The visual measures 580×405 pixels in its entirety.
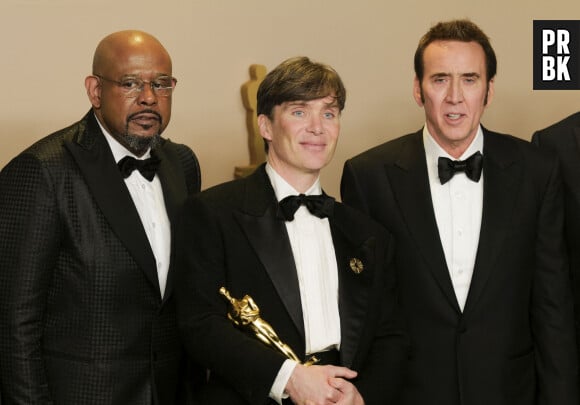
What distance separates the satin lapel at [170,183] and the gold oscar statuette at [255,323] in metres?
0.30

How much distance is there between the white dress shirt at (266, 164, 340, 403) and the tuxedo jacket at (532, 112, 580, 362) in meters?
0.91

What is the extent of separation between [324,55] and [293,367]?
7.96 ft

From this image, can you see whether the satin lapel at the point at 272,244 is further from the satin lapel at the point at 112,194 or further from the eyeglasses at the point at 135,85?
the eyeglasses at the point at 135,85

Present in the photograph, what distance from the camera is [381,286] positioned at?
115 inches

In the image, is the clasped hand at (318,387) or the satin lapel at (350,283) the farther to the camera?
the satin lapel at (350,283)

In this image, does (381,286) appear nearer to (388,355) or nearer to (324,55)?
(388,355)

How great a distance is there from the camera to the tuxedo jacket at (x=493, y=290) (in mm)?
3094

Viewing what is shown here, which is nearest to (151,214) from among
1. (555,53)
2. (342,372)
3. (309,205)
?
(309,205)

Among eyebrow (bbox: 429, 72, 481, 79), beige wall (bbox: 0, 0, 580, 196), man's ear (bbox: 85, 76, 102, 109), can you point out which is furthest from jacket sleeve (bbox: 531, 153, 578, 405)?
beige wall (bbox: 0, 0, 580, 196)

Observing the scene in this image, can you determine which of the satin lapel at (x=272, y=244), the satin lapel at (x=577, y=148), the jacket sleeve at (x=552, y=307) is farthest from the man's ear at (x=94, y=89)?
the satin lapel at (x=577, y=148)

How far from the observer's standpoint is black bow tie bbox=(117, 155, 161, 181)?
9.60ft

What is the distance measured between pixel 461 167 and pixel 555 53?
239 cm

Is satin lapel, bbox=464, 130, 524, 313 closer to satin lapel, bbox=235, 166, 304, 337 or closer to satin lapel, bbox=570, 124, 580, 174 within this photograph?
satin lapel, bbox=570, 124, 580, 174

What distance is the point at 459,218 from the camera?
3154 mm
